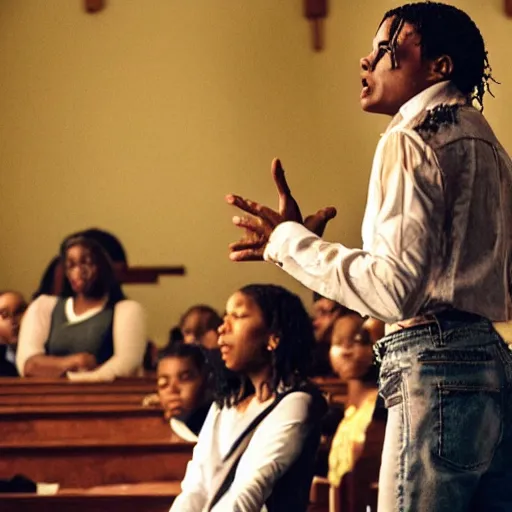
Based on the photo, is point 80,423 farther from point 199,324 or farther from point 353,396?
point 199,324

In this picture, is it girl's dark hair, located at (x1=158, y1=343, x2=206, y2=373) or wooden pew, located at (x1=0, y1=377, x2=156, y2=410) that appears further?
wooden pew, located at (x1=0, y1=377, x2=156, y2=410)

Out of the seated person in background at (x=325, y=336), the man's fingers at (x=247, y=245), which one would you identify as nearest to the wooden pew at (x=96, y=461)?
the seated person in background at (x=325, y=336)

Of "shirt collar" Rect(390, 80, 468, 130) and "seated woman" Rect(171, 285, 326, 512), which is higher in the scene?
"shirt collar" Rect(390, 80, 468, 130)

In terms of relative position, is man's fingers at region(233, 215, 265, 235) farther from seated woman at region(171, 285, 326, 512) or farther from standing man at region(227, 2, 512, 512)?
seated woman at region(171, 285, 326, 512)

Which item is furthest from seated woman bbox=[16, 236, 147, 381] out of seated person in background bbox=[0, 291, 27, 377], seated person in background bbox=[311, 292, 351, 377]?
seated person in background bbox=[311, 292, 351, 377]

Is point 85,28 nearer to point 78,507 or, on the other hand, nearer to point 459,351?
point 78,507

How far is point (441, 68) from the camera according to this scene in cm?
226

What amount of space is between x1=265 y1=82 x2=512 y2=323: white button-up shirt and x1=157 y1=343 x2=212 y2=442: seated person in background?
→ 8.96 feet

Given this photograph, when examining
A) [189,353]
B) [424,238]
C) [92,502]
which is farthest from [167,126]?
[424,238]

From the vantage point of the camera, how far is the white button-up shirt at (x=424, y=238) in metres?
2.05

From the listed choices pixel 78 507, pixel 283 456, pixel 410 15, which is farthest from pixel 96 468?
pixel 410 15

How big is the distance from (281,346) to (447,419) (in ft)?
4.96

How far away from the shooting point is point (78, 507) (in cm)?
407

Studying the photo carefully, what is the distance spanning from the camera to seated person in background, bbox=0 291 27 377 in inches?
270
